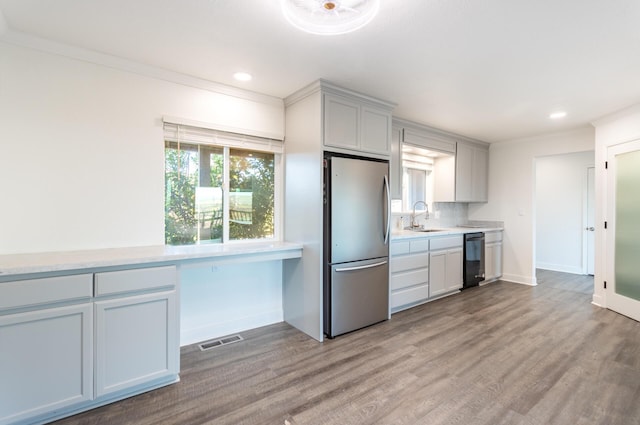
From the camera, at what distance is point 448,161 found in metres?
4.84

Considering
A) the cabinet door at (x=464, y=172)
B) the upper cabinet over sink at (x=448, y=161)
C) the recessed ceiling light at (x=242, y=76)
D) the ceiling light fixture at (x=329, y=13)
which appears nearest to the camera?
the ceiling light fixture at (x=329, y=13)

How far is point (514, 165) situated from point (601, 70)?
2800 mm

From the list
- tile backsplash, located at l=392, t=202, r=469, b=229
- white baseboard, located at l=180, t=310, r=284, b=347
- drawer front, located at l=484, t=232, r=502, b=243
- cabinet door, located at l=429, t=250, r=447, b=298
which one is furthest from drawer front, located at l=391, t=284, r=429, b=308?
drawer front, located at l=484, t=232, r=502, b=243

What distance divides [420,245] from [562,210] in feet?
13.1

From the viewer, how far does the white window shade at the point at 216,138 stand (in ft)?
8.84

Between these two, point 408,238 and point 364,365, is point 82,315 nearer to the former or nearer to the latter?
point 364,365

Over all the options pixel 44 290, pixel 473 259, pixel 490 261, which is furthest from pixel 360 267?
pixel 490 261

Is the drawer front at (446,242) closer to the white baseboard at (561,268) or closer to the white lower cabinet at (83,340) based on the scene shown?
the white baseboard at (561,268)

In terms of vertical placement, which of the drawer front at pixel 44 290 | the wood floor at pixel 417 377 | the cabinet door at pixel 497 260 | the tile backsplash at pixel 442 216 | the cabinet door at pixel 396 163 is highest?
the cabinet door at pixel 396 163

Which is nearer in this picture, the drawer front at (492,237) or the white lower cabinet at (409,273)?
the white lower cabinet at (409,273)

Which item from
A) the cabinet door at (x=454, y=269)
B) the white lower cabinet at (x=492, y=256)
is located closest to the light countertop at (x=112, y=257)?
the cabinet door at (x=454, y=269)

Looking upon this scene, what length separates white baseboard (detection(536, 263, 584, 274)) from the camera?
5.73m

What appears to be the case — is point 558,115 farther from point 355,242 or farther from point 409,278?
point 355,242

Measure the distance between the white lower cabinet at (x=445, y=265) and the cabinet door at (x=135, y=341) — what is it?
3128mm
